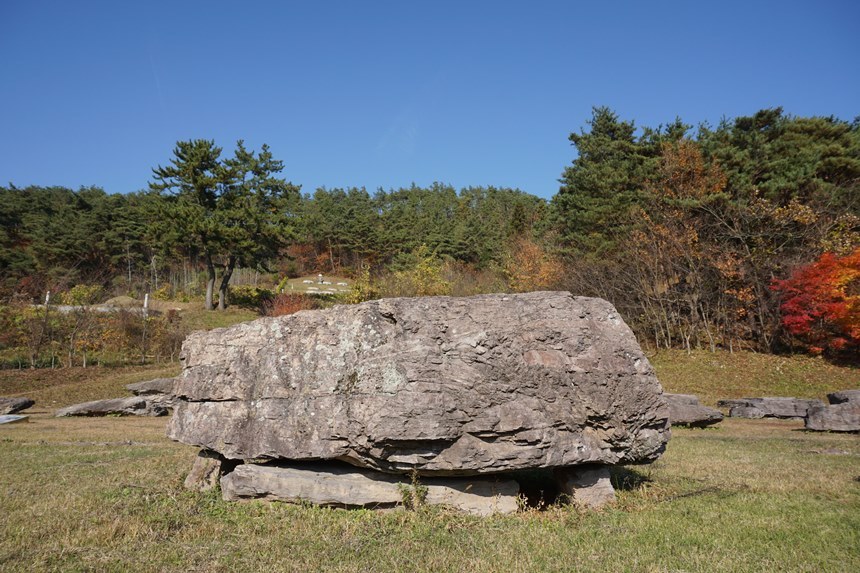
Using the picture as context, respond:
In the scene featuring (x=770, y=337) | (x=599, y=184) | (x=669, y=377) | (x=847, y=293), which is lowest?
(x=669, y=377)

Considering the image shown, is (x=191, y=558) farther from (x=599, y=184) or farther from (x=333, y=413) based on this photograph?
(x=599, y=184)

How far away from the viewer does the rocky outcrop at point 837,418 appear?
15648 mm

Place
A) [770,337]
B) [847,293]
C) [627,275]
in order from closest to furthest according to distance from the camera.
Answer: [847,293]
[770,337]
[627,275]

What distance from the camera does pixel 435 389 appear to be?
658 cm

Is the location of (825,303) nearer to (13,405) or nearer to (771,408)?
(771,408)

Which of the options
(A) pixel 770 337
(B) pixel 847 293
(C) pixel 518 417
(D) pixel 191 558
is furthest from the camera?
(A) pixel 770 337

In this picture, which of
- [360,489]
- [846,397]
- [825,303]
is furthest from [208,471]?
[825,303]

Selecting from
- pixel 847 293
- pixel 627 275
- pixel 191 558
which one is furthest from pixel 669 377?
pixel 191 558

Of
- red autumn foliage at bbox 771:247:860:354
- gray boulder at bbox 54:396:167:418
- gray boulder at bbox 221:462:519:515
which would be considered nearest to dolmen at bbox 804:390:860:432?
red autumn foliage at bbox 771:247:860:354

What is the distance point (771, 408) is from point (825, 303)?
1192 centimetres

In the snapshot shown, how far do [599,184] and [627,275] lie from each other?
22.0 feet

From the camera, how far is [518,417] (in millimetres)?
6703

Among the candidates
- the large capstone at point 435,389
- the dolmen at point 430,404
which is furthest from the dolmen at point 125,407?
the dolmen at point 430,404

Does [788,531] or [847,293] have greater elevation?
[847,293]
